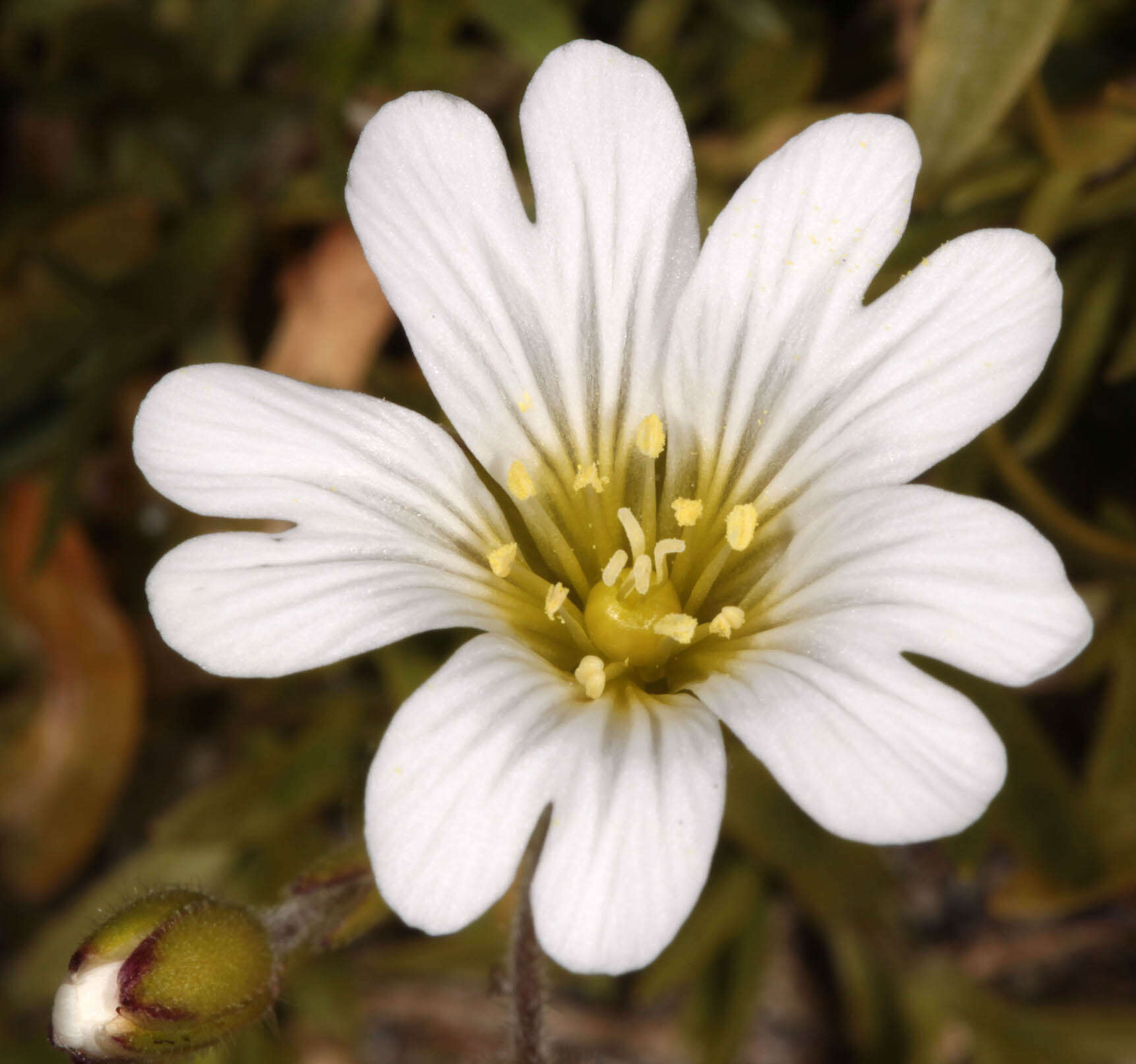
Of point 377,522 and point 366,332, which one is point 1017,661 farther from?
point 366,332

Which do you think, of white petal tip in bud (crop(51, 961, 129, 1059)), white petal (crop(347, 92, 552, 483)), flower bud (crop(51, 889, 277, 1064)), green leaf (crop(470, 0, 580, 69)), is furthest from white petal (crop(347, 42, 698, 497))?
green leaf (crop(470, 0, 580, 69))

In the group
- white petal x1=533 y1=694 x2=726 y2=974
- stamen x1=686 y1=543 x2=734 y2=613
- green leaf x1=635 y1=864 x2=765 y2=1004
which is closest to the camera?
white petal x1=533 y1=694 x2=726 y2=974

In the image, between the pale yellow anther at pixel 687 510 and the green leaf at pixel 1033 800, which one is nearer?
the pale yellow anther at pixel 687 510

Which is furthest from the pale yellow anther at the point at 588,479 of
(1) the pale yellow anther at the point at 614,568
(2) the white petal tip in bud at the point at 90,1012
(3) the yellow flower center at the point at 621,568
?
(2) the white petal tip in bud at the point at 90,1012

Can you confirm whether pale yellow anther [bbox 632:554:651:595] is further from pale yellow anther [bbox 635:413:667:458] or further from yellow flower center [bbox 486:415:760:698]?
pale yellow anther [bbox 635:413:667:458]

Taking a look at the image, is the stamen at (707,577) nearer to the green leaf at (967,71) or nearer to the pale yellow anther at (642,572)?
the pale yellow anther at (642,572)

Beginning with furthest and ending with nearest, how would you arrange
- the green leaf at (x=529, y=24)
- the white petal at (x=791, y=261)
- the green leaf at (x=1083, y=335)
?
1. the green leaf at (x=529, y=24)
2. the green leaf at (x=1083, y=335)
3. the white petal at (x=791, y=261)
